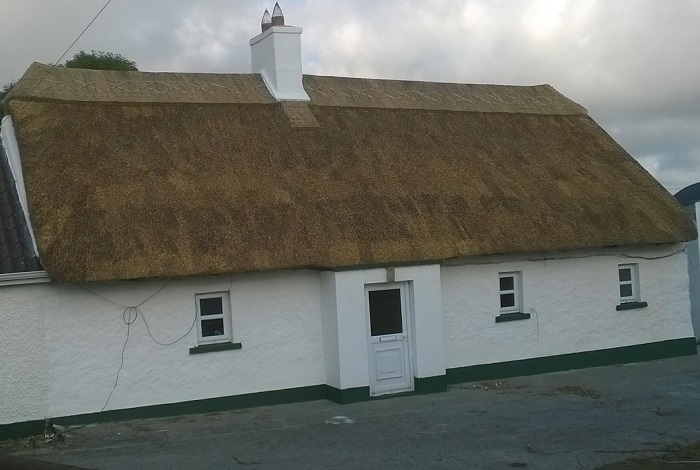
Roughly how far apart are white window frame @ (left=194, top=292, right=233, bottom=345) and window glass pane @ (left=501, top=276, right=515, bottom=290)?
5.26 m

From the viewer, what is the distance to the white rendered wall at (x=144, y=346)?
10898mm

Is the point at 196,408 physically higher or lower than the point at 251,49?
lower

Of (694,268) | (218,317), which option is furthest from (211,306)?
→ (694,268)

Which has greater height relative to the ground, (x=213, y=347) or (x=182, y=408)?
(x=213, y=347)

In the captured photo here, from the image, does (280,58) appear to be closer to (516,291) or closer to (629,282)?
(516,291)

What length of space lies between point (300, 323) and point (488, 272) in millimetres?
3712

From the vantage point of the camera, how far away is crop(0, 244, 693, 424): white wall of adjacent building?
36.2ft

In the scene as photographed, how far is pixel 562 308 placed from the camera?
15.2 meters

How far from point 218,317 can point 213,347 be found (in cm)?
51

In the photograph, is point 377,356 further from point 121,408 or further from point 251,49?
point 251,49

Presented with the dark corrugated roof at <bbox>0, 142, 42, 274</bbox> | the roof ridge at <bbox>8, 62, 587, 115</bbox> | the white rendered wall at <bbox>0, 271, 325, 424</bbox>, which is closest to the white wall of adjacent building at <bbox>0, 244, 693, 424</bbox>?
the white rendered wall at <bbox>0, 271, 325, 424</bbox>

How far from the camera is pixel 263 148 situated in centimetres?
1392

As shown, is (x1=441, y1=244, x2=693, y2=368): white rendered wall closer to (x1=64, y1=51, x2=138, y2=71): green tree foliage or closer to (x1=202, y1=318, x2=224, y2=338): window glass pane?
(x1=202, y1=318, x2=224, y2=338): window glass pane

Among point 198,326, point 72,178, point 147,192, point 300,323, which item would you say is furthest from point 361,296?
point 72,178
